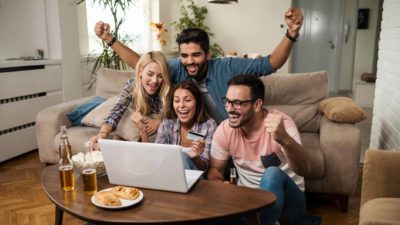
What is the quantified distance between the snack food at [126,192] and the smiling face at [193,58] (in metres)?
1.03

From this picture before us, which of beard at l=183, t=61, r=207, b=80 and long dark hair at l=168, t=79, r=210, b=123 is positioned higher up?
beard at l=183, t=61, r=207, b=80

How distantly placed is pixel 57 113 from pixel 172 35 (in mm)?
4349

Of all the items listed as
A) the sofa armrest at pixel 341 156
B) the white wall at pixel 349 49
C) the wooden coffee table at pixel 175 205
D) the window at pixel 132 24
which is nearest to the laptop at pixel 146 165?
the wooden coffee table at pixel 175 205

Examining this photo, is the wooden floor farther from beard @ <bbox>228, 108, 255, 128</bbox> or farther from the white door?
the white door

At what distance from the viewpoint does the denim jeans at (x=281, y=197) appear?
4.75 ft

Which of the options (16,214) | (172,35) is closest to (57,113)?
(16,214)

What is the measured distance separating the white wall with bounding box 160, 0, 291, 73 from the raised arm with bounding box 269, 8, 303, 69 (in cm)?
457

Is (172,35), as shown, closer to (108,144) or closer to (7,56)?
(7,56)

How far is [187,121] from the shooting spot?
6.34 feet

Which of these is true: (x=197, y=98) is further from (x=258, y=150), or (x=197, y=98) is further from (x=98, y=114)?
(x=98, y=114)

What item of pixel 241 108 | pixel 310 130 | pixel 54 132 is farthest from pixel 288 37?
pixel 54 132

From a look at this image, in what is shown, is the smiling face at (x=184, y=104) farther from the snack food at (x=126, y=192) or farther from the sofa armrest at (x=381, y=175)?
the sofa armrest at (x=381, y=175)

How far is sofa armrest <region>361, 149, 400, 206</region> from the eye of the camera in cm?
161

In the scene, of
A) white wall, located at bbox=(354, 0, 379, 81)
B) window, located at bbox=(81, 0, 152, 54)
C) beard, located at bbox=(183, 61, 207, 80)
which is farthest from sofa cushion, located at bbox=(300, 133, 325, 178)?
white wall, located at bbox=(354, 0, 379, 81)
